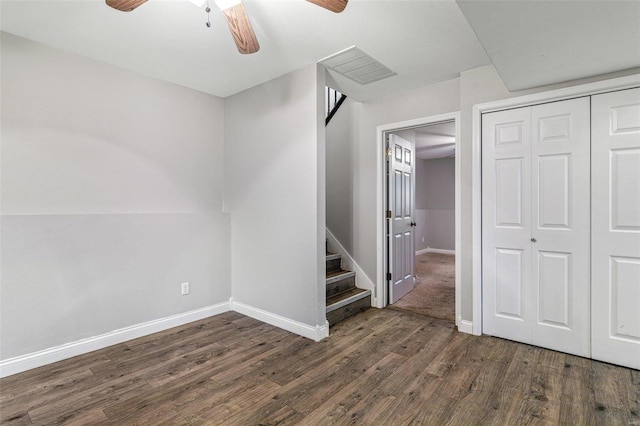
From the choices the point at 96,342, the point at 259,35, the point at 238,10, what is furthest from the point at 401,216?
the point at 96,342

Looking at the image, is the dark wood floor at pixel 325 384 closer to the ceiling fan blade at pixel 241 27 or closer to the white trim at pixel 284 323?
the white trim at pixel 284 323

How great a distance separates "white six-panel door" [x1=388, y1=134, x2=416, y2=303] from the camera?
381 cm

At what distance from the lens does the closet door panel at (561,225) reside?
2.44 meters

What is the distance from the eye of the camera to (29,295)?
2369 millimetres

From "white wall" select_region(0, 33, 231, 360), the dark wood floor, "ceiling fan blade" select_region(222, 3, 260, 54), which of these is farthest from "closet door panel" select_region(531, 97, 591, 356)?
"white wall" select_region(0, 33, 231, 360)

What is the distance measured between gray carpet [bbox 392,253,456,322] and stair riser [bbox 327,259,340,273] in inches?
34.2

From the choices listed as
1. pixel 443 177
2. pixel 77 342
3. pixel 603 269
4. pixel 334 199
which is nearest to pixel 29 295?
pixel 77 342

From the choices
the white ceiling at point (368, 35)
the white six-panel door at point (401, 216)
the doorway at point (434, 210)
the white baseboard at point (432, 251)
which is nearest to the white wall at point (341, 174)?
the white six-panel door at point (401, 216)

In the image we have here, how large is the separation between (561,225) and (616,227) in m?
0.33

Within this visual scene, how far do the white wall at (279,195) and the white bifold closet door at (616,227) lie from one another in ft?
7.34

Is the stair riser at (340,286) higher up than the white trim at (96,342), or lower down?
higher up

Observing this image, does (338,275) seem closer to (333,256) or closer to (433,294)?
(333,256)

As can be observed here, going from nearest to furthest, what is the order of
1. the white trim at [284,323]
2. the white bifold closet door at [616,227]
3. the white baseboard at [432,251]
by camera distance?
1. the white bifold closet door at [616,227]
2. the white trim at [284,323]
3. the white baseboard at [432,251]

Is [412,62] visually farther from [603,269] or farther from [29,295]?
[29,295]
